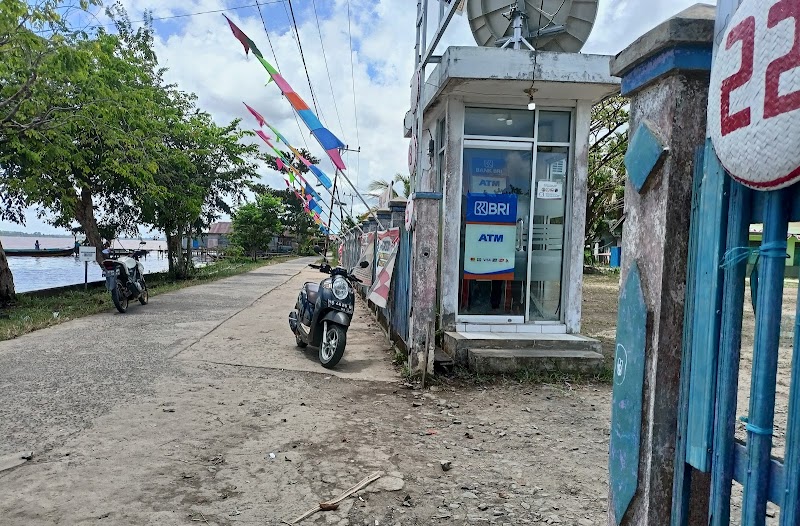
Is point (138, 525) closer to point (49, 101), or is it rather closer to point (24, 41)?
point (24, 41)

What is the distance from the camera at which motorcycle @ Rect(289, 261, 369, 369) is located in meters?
5.72

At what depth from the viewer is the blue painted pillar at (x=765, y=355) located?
1.19 m

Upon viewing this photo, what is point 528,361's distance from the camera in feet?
18.0

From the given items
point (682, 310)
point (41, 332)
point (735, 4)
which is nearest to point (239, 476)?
point (682, 310)

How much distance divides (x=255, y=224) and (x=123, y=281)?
31186 mm

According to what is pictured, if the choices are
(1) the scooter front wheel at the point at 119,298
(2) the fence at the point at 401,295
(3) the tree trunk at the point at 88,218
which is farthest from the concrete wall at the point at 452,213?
(3) the tree trunk at the point at 88,218

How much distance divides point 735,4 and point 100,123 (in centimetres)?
990

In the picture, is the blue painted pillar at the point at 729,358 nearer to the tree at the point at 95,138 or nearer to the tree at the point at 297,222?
the tree at the point at 95,138

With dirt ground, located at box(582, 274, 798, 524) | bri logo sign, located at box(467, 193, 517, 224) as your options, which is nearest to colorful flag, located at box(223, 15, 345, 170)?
bri logo sign, located at box(467, 193, 517, 224)

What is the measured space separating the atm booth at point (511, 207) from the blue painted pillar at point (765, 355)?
17.1ft

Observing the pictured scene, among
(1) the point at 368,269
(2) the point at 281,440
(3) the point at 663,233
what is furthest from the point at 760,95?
Result: (1) the point at 368,269

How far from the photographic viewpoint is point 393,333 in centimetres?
698

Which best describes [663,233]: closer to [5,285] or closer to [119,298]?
[119,298]

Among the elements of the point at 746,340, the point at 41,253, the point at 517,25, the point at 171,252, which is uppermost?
the point at 517,25
